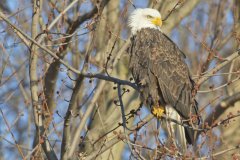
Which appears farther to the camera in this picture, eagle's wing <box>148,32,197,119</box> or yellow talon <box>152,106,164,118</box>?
eagle's wing <box>148,32,197,119</box>

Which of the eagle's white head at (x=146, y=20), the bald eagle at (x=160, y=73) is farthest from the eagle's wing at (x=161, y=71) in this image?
the eagle's white head at (x=146, y=20)

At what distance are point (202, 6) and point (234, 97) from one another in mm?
5971

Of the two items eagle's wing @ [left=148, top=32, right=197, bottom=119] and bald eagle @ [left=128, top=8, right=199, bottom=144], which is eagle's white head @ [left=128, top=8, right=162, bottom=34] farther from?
eagle's wing @ [left=148, top=32, right=197, bottom=119]

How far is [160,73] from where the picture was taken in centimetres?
709

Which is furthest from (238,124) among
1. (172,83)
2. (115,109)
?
(172,83)

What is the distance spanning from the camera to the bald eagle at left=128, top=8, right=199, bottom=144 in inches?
274

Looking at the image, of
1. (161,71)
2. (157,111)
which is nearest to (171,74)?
(161,71)

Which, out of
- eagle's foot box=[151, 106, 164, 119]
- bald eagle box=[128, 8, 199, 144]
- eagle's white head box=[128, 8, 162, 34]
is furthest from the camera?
eagle's white head box=[128, 8, 162, 34]

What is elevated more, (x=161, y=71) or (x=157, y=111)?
(x=161, y=71)

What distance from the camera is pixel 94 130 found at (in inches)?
350

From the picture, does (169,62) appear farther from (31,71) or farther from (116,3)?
(116,3)

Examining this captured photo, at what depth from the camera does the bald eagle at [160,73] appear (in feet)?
22.8

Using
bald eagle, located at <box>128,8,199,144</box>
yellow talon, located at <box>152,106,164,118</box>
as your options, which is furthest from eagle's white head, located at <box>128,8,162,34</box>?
yellow talon, located at <box>152,106,164,118</box>

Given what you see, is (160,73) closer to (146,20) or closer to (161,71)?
(161,71)
